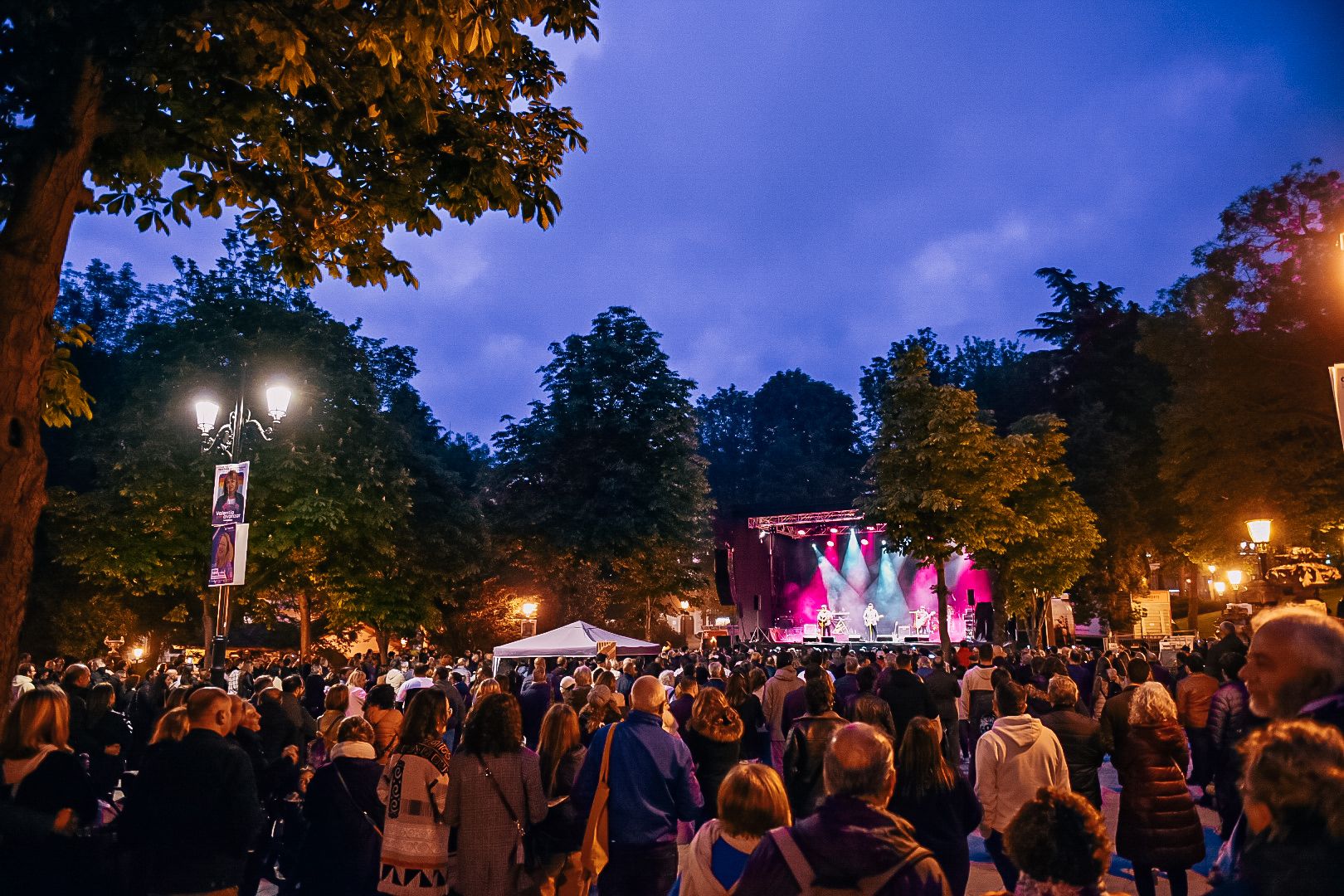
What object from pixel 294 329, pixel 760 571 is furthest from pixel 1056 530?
pixel 294 329

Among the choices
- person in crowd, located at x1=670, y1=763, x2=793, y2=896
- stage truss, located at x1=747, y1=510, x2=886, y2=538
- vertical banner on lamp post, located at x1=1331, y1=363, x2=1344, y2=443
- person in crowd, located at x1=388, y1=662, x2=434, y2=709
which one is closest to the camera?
person in crowd, located at x1=670, y1=763, x2=793, y2=896

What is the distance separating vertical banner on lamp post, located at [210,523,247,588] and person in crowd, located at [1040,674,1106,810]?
10.6m

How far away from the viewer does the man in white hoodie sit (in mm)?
5457

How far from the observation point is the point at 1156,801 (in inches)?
226

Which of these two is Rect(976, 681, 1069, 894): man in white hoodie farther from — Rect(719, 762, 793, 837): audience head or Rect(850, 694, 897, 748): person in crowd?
Rect(719, 762, 793, 837): audience head

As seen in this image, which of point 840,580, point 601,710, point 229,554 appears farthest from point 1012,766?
point 840,580

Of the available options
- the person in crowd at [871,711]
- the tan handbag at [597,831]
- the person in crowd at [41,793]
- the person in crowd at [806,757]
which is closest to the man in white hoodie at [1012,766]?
the person in crowd at [871,711]

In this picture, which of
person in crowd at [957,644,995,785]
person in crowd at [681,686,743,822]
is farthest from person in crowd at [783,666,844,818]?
person in crowd at [957,644,995,785]

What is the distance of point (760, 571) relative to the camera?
3997 cm

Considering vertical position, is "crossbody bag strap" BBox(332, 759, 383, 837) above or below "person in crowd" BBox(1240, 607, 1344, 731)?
below

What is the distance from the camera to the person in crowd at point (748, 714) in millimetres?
9883

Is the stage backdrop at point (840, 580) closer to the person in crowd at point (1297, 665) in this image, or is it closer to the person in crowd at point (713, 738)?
the person in crowd at point (713, 738)

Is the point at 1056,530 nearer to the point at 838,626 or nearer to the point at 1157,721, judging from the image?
the point at 838,626

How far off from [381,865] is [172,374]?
2860 centimetres
